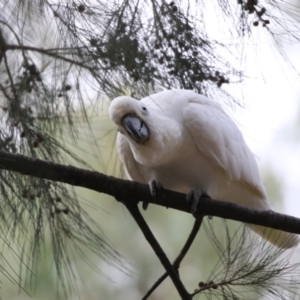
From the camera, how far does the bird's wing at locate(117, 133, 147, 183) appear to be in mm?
1700

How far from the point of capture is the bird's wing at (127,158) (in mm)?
1700

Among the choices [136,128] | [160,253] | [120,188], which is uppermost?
[136,128]

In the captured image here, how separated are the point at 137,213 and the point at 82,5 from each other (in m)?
0.50

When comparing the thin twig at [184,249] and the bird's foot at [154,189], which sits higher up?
the bird's foot at [154,189]

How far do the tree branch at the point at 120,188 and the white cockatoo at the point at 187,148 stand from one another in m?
0.14

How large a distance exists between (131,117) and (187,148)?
0.86 feet

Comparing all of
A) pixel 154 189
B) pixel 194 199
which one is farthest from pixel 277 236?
pixel 154 189

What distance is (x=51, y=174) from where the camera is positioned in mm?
1303

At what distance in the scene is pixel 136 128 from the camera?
1.46 meters

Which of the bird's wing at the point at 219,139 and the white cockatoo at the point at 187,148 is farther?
the bird's wing at the point at 219,139

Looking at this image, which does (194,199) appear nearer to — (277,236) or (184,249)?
(184,249)

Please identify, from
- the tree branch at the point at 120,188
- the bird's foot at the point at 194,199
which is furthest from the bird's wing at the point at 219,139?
the tree branch at the point at 120,188

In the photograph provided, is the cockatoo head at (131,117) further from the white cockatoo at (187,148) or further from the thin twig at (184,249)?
the thin twig at (184,249)

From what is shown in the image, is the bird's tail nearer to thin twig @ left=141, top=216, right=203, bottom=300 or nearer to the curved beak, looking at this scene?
thin twig @ left=141, top=216, right=203, bottom=300
